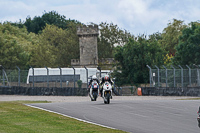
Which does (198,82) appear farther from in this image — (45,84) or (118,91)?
(45,84)

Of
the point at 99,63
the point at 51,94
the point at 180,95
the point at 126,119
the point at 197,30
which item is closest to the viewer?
the point at 126,119

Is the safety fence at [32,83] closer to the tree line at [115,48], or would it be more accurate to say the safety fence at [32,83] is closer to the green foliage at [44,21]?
the tree line at [115,48]

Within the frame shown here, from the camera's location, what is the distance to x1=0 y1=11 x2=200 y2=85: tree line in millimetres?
61688

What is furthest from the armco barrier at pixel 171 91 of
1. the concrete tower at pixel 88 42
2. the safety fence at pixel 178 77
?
the concrete tower at pixel 88 42

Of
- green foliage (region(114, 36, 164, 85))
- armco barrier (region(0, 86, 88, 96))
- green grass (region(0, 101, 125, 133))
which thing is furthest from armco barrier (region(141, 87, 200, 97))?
green grass (region(0, 101, 125, 133))

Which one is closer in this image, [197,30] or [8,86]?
[8,86]

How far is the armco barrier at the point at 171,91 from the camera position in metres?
40.2

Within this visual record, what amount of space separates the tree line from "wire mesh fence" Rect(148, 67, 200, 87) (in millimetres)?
16948

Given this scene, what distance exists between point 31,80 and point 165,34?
66.7 meters

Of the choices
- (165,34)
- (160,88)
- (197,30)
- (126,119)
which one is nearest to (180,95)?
(160,88)

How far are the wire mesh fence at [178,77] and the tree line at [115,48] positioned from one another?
1695 cm

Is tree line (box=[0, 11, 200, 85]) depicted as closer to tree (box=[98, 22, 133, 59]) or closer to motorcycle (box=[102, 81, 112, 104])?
tree (box=[98, 22, 133, 59])

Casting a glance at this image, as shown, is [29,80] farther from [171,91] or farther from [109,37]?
[109,37]

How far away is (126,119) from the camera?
1788cm
